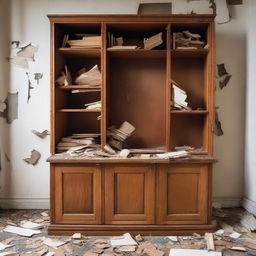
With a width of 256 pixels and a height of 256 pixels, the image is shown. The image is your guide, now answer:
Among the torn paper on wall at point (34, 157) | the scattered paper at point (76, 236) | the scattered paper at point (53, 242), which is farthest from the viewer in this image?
the torn paper on wall at point (34, 157)

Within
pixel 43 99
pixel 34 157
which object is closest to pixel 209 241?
pixel 34 157

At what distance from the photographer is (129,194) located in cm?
268

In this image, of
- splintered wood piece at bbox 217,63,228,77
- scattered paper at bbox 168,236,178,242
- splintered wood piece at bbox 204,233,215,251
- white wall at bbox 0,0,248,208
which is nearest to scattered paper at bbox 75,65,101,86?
white wall at bbox 0,0,248,208

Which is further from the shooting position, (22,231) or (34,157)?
(34,157)

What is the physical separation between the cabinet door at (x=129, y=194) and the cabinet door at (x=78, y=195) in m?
0.10

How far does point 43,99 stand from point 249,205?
2642 millimetres

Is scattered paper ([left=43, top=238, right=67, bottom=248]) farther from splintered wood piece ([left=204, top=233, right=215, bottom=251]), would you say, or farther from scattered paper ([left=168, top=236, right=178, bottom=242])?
splintered wood piece ([left=204, top=233, right=215, bottom=251])

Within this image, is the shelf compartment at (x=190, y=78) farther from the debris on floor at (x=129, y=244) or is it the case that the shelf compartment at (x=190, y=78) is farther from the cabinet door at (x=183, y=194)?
the debris on floor at (x=129, y=244)

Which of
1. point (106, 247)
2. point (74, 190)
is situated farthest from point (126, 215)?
point (74, 190)

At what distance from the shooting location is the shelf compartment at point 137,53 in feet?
9.18

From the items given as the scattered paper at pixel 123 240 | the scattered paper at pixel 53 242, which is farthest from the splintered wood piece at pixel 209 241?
the scattered paper at pixel 53 242

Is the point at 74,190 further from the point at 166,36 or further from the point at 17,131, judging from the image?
the point at 166,36

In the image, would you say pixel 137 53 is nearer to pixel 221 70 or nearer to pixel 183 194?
pixel 221 70

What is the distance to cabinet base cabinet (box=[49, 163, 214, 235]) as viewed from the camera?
8.72ft
